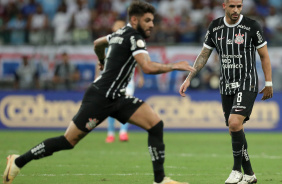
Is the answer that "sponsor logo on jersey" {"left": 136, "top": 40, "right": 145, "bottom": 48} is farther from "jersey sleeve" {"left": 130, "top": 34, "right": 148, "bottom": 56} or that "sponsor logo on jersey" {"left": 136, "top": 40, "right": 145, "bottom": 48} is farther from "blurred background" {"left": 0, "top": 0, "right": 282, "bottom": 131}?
"blurred background" {"left": 0, "top": 0, "right": 282, "bottom": 131}

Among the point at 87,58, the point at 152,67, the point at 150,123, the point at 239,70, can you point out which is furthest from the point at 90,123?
the point at 87,58

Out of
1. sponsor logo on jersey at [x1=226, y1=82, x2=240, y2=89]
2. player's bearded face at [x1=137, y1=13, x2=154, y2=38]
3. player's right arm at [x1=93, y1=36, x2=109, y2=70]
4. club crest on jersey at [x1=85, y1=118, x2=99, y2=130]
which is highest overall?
player's bearded face at [x1=137, y1=13, x2=154, y2=38]

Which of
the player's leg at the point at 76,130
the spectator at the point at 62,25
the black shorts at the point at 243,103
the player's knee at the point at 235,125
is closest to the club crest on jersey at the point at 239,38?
the black shorts at the point at 243,103

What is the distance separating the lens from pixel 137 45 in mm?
7031

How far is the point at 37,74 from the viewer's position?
20.4m

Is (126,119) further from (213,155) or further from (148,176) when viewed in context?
(213,155)

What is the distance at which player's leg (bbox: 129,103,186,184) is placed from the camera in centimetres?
721

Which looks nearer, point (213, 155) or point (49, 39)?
point (213, 155)

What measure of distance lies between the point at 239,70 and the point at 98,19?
573 inches

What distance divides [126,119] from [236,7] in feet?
7.18

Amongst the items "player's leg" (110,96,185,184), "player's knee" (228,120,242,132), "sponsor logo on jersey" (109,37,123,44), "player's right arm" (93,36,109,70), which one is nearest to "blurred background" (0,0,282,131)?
"player's knee" (228,120,242,132)

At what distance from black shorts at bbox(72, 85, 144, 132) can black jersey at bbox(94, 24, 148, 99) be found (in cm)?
8

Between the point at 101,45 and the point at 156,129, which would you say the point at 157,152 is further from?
the point at 101,45

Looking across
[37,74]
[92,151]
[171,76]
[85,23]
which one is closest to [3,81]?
[37,74]
